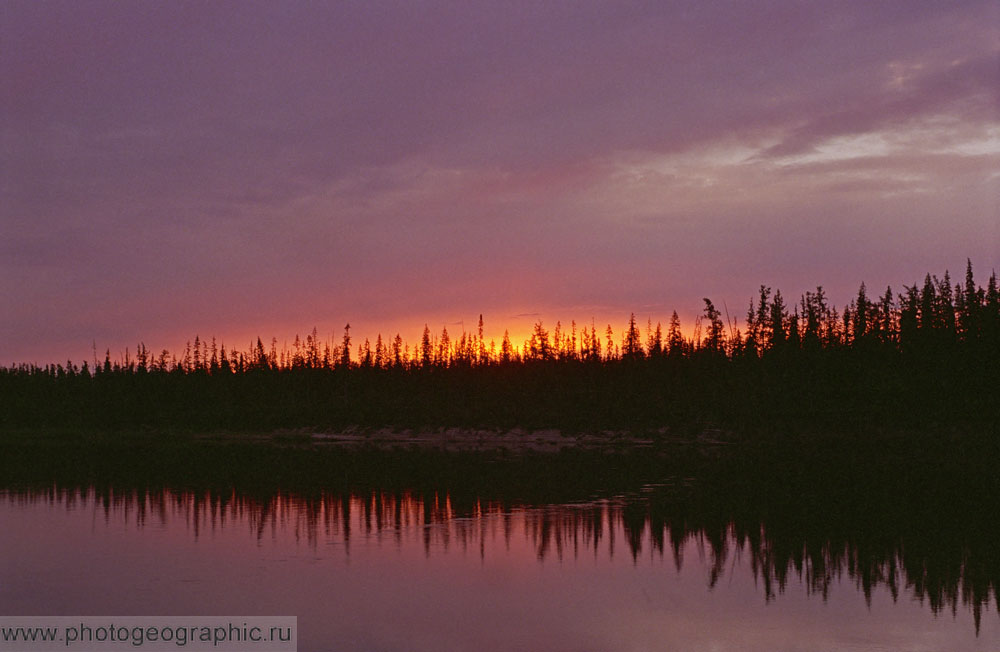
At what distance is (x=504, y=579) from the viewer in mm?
24812

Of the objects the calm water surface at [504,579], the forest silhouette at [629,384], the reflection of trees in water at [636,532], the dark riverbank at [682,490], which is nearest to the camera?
the calm water surface at [504,579]

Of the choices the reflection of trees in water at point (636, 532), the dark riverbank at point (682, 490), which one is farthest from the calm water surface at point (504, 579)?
the dark riverbank at point (682, 490)

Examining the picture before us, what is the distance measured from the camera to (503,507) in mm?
39500

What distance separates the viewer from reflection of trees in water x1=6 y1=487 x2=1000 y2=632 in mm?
24906

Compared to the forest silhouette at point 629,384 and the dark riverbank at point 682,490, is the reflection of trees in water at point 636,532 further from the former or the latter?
the forest silhouette at point 629,384

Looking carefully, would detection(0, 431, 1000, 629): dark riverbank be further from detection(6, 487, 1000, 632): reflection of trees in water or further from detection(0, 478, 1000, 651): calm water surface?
detection(0, 478, 1000, 651): calm water surface

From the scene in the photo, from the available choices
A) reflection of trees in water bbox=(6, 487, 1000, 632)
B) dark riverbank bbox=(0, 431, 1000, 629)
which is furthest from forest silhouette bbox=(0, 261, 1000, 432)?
reflection of trees in water bbox=(6, 487, 1000, 632)

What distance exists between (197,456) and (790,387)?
62.7 meters

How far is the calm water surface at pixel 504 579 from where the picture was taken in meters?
19.3

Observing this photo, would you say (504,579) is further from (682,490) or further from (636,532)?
(682,490)

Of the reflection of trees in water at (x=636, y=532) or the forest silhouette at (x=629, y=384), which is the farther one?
the forest silhouette at (x=629, y=384)

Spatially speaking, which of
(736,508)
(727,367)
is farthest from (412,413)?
(736,508)

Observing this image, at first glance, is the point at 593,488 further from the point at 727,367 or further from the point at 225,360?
the point at 225,360

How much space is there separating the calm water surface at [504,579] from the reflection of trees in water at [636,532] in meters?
0.12
